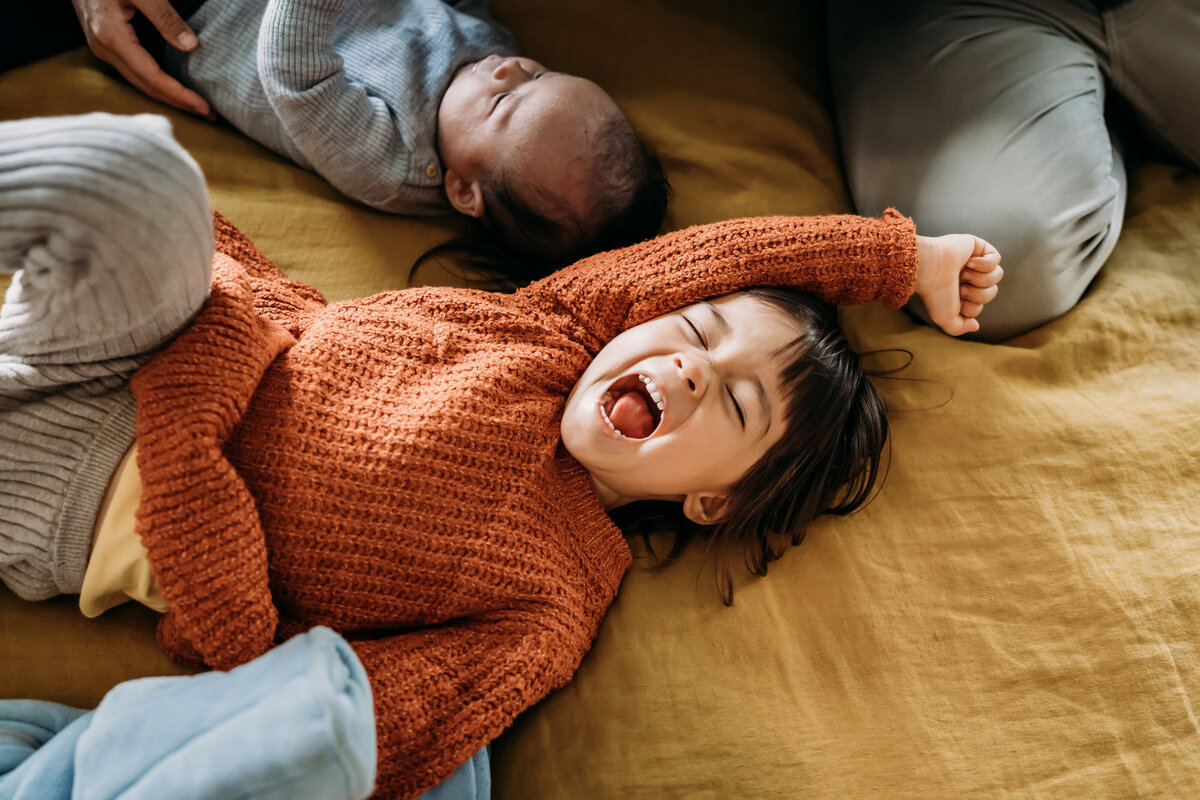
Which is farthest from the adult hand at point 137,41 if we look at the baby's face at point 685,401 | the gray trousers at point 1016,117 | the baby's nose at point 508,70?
the gray trousers at point 1016,117

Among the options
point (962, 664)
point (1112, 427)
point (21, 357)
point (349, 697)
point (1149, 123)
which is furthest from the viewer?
point (1149, 123)

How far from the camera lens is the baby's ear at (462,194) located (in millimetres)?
1234

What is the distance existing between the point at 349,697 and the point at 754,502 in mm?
538

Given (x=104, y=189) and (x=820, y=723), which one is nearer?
(x=104, y=189)

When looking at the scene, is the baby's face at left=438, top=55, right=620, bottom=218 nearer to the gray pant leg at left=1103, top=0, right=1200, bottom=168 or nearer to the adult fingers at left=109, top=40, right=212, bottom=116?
the adult fingers at left=109, top=40, right=212, bottom=116

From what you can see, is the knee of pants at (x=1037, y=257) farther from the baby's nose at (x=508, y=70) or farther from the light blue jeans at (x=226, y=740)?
the light blue jeans at (x=226, y=740)

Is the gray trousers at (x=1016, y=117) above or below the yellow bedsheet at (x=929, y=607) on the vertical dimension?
Answer: above

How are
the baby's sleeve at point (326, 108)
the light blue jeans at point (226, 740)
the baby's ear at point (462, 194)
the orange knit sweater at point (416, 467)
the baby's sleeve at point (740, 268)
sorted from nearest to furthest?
the light blue jeans at point (226, 740) < the orange knit sweater at point (416, 467) < the baby's sleeve at point (740, 268) < the baby's sleeve at point (326, 108) < the baby's ear at point (462, 194)

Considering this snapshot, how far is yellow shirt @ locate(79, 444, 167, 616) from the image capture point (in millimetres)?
816

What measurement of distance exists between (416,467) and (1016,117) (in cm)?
100

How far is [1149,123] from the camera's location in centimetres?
125

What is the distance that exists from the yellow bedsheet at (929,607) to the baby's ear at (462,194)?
11 cm

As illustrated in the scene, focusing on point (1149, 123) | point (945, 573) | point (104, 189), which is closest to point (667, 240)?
point (945, 573)

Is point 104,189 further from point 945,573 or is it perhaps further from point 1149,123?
point 1149,123
